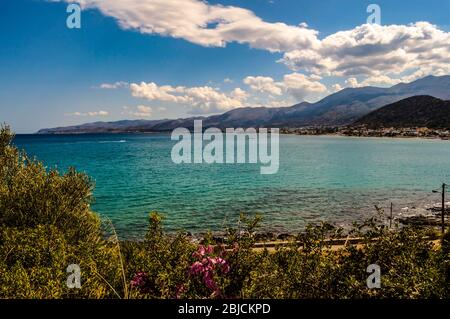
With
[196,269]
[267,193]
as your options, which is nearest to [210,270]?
[196,269]

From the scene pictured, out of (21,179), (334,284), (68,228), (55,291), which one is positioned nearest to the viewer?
(55,291)

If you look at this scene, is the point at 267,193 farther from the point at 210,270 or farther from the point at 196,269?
the point at 196,269

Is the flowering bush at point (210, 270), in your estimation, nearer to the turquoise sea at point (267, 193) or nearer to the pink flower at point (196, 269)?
the pink flower at point (196, 269)

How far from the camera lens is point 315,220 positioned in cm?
5028

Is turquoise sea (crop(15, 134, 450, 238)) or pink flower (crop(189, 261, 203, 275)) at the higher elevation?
pink flower (crop(189, 261, 203, 275))

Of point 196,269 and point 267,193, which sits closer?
point 196,269

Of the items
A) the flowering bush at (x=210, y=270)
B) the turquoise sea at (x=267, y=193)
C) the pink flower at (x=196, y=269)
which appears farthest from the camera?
the turquoise sea at (x=267, y=193)

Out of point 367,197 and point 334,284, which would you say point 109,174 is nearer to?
point 367,197

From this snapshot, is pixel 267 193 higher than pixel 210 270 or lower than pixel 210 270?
lower

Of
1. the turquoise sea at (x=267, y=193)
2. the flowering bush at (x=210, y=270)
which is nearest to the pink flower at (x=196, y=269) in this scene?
the flowering bush at (x=210, y=270)

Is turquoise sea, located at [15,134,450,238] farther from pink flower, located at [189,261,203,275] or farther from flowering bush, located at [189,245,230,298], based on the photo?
pink flower, located at [189,261,203,275]

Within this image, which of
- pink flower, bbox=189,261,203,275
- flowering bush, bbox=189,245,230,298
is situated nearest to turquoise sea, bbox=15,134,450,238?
flowering bush, bbox=189,245,230,298
